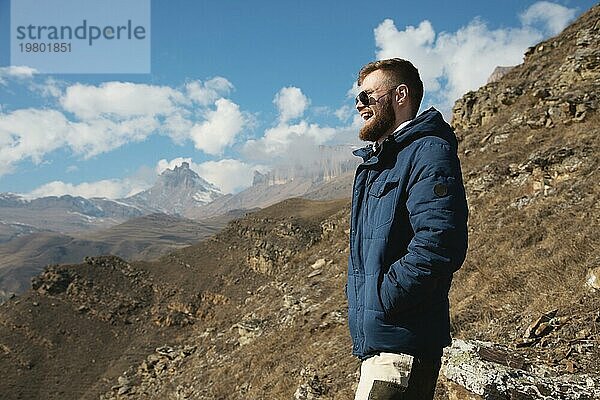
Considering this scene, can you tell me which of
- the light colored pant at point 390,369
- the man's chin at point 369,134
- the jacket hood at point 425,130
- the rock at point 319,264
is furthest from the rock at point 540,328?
the rock at point 319,264

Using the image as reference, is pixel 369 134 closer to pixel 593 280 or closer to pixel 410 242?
pixel 410 242

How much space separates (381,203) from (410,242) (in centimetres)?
37

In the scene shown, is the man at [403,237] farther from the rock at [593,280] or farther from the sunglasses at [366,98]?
the rock at [593,280]

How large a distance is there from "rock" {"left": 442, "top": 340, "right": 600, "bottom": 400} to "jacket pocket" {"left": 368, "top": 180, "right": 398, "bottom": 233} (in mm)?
2101

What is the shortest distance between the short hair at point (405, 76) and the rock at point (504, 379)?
8.42 ft

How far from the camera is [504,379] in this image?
4141 millimetres

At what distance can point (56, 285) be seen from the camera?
219 feet

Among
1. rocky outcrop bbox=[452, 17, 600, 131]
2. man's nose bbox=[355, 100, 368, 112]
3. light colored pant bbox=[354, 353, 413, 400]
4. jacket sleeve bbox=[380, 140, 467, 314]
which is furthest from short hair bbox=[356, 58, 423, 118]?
rocky outcrop bbox=[452, 17, 600, 131]

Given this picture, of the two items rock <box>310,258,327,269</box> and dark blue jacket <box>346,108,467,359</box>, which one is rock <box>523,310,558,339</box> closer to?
dark blue jacket <box>346,108,467,359</box>

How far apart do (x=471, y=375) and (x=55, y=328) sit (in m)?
66.0

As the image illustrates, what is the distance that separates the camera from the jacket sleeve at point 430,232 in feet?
9.08

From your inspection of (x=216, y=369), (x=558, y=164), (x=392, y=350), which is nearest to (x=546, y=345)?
(x=392, y=350)

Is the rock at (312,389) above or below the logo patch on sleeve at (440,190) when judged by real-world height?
below

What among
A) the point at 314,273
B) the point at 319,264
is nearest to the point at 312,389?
the point at 314,273
